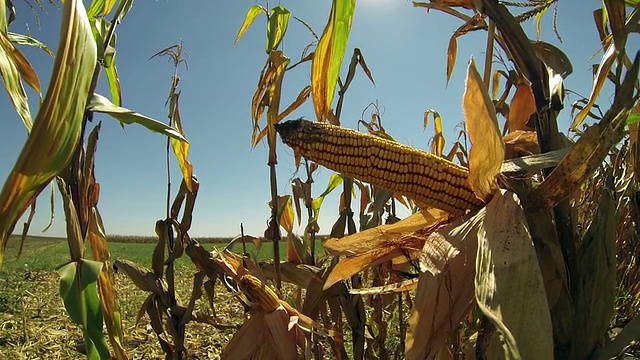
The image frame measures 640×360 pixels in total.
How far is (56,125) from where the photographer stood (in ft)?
2.75

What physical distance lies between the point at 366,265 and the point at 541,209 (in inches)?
23.5

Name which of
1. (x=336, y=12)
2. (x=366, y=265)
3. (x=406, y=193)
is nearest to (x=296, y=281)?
(x=366, y=265)

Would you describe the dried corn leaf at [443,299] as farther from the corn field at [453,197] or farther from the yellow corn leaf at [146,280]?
the yellow corn leaf at [146,280]

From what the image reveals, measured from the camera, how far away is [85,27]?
3.09 feet

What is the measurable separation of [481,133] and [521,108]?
1.97 ft

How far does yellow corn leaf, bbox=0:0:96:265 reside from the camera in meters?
0.80

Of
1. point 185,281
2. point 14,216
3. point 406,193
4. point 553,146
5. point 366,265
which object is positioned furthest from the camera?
point 185,281

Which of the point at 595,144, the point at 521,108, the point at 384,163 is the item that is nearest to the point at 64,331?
the point at 384,163

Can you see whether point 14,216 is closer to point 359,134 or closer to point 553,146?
point 359,134

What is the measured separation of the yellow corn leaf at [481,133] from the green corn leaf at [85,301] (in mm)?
1184

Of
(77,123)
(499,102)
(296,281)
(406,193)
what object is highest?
(499,102)

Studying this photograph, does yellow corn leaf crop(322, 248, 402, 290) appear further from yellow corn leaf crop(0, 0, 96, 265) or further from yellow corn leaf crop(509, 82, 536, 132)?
yellow corn leaf crop(0, 0, 96, 265)

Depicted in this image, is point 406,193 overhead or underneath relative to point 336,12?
underneath

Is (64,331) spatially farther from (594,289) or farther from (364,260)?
(594,289)
